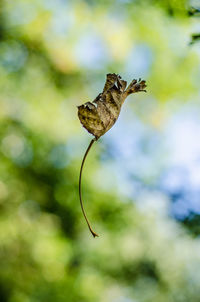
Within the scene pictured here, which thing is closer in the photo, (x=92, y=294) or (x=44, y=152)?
(x=92, y=294)

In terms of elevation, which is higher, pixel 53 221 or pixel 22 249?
pixel 53 221

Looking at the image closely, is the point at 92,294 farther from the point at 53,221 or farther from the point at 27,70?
the point at 27,70

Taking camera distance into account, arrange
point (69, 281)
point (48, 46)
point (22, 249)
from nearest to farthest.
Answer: point (69, 281)
point (22, 249)
point (48, 46)

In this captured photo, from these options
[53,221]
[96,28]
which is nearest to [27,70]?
[96,28]

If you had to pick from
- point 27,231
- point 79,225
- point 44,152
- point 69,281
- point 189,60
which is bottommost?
point 69,281

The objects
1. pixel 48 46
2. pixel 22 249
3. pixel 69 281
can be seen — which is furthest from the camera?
pixel 48 46
